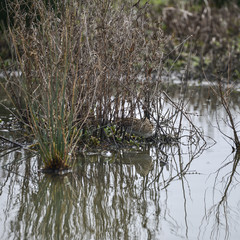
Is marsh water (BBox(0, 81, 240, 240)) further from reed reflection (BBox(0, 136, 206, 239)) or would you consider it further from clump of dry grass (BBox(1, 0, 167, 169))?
clump of dry grass (BBox(1, 0, 167, 169))

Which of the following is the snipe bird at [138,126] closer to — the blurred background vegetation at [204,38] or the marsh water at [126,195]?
the marsh water at [126,195]

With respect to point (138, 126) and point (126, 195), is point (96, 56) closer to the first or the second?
point (138, 126)

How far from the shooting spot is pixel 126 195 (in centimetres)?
418

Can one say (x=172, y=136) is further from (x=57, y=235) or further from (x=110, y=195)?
(x=57, y=235)

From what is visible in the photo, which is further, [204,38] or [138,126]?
[204,38]

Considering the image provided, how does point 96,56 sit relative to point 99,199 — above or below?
above

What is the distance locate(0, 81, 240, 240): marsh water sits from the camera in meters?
3.45

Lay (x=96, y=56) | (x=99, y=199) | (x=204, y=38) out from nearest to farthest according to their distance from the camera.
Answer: (x=99, y=199), (x=96, y=56), (x=204, y=38)

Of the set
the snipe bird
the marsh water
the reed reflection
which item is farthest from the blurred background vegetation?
the reed reflection

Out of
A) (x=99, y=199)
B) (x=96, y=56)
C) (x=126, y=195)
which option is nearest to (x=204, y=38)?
(x=96, y=56)

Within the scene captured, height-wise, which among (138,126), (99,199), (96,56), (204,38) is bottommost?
(99,199)

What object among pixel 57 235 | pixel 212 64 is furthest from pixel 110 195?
pixel 212 64

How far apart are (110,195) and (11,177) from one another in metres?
0.97

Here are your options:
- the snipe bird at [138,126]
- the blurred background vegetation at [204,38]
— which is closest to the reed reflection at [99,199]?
the snipe bird at [138,126]
